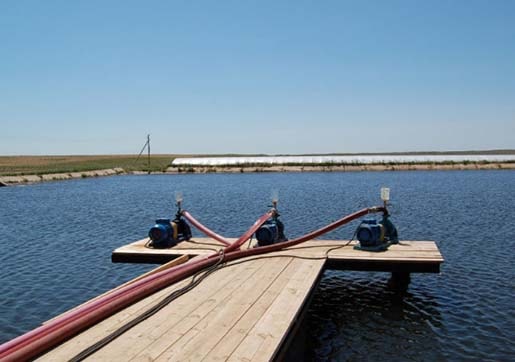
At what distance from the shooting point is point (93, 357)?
634 centimetres

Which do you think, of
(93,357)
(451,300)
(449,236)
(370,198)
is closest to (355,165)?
(370,198)

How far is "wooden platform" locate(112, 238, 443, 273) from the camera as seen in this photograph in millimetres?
12516

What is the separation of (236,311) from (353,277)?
7670 mm

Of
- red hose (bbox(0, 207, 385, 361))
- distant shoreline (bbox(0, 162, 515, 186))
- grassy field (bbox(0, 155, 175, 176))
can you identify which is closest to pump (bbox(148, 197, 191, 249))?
red hose (bbox(0, 207, 385, 361))

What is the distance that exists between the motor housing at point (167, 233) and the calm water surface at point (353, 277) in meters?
1.81

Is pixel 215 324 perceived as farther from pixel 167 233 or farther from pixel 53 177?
pixel 53 177

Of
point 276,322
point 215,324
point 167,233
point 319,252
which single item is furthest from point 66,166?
point 276,322

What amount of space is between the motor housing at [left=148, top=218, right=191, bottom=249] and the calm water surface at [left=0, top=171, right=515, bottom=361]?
1.81 metres

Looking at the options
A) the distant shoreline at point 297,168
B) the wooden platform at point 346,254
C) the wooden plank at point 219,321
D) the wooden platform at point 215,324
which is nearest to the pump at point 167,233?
the wooden platform at point 346,254

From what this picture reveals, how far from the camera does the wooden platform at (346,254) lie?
12.5 meters

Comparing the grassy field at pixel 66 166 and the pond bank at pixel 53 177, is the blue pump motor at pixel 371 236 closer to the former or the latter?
the pond bank at pixel 53 177

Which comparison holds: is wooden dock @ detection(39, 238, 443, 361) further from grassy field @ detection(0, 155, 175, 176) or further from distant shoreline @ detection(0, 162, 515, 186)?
grassy field @ detection(0, 155, 175, 176)

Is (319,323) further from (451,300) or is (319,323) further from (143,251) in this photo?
(143,251)

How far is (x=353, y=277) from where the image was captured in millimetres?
15219
